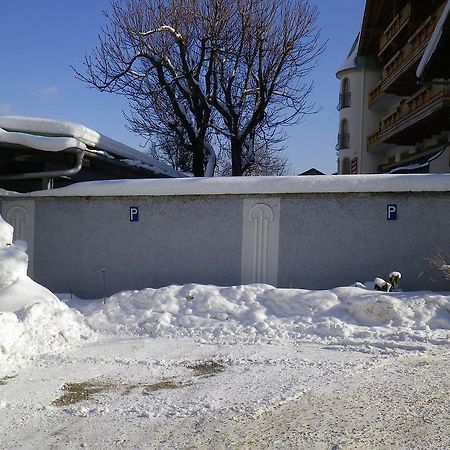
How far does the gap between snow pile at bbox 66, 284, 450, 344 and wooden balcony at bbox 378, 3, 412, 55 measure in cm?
1476

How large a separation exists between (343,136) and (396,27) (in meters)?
7.73

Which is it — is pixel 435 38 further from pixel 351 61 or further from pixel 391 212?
pixel 351 61

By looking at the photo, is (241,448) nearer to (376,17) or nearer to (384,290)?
(384,290)

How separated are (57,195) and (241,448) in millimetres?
7464

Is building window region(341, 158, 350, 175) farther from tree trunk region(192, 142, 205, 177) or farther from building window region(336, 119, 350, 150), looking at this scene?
tree trunk region(192, 142, 205, 177)

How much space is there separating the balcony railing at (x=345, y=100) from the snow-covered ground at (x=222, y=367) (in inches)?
821

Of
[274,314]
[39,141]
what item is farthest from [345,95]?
[274,314]

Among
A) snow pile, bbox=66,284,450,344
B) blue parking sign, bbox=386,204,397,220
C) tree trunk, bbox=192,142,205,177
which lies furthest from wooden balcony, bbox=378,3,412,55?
snow pile, bbox=66,284,450,344

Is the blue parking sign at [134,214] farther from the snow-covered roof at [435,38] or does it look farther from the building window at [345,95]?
the building window at [345,95]

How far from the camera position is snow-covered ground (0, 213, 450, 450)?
4.54 m

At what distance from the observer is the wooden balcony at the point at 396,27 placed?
20391 mm

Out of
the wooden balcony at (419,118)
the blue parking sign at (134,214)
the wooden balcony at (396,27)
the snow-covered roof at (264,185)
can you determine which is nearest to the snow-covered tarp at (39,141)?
the snow-covered roof at (264,185)

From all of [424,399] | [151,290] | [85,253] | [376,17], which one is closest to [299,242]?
[151,290]

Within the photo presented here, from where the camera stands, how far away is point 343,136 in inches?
1144
